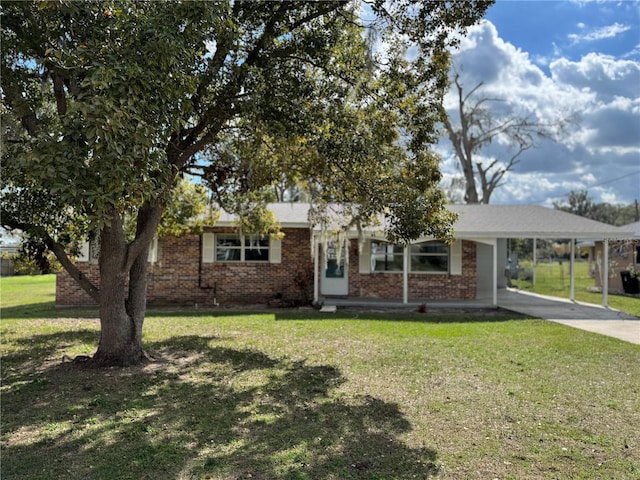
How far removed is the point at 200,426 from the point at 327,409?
1398mm

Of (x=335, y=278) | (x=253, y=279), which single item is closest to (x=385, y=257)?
(x=335, y=278)

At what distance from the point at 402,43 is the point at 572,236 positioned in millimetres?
9607

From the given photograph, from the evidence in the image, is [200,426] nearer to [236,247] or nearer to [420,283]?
[236,247]

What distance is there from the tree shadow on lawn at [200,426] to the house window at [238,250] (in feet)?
28.4

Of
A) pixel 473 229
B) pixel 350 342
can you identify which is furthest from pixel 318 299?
pixel 350 342

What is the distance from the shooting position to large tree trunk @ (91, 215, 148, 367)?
682 cm

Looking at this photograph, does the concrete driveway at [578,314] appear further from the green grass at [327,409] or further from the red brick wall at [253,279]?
the red brick wall at [253,279]

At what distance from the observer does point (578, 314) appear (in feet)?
43.4

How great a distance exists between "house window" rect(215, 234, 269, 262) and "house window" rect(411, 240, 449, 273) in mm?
4795

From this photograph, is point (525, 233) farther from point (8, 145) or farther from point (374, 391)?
point (8, 145)

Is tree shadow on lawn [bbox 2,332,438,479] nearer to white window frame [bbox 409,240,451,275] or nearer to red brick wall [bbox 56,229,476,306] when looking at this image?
red brick wall [bbox 56,229,476,306]

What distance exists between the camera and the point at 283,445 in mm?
4375

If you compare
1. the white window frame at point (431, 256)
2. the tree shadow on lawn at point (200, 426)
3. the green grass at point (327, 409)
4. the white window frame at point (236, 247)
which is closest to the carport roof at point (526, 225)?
the white window frame at point (431, 256)

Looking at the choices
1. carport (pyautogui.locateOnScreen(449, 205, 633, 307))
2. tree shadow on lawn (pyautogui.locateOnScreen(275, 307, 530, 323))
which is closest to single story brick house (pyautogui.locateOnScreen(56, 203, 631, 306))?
carport (pyautogui.locateOnScreen(449, 205, 633, 307))
